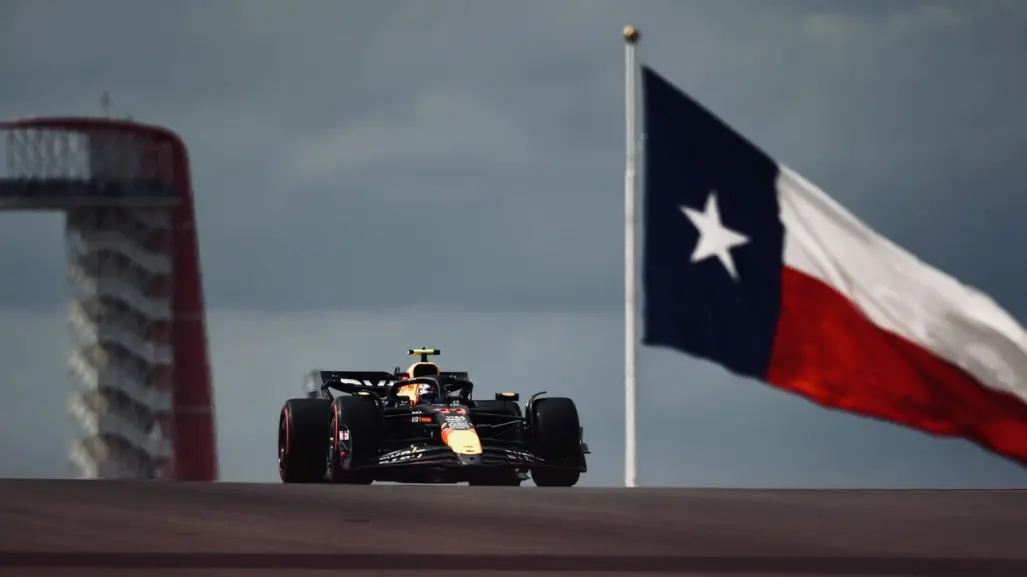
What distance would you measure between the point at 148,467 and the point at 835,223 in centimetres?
10048

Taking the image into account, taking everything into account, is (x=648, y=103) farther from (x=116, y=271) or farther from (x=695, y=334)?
(x=116, y=271)

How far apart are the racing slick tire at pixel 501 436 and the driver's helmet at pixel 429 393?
0.54 metres

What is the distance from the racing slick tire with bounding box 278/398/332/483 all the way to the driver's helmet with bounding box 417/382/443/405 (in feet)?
6.08

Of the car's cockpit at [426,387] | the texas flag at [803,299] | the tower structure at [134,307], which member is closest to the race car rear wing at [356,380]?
the car's cockpit at [426,387]

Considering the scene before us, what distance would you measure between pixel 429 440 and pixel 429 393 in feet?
4.73

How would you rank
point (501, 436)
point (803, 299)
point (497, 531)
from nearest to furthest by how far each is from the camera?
point (497, 531)
point (803, 299)
point (501, 436)

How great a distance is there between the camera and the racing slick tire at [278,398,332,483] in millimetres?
24188

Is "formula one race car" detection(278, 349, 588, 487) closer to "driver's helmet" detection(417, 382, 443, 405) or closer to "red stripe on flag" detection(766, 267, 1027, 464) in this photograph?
"driver's helmet" detection(417, 382, 443, 405)

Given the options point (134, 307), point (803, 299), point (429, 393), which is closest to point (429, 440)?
point (429, 393)

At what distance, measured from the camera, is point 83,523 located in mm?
11844

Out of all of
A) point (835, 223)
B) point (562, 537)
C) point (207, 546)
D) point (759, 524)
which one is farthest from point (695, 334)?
point (207, 546)

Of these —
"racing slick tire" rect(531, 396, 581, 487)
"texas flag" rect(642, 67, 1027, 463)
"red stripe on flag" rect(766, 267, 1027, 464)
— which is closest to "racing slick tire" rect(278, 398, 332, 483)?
"racing slick tire" rect(531, 396, 581, 487)

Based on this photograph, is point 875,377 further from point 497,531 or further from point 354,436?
point 354,436

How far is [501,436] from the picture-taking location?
25.9 m
